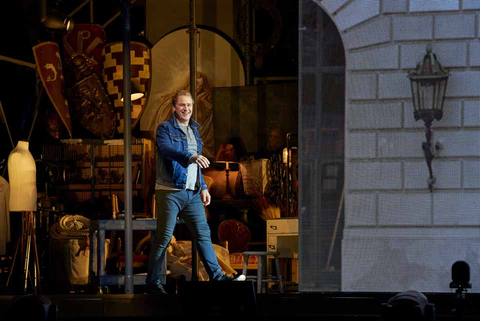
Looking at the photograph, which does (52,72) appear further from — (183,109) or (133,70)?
(183,109)

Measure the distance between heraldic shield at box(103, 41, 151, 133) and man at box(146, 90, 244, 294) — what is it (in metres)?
4.81

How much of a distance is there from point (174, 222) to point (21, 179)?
289 cm

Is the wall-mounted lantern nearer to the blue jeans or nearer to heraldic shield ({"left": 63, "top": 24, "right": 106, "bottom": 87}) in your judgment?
the blue jeans

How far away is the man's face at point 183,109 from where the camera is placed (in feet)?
27.8

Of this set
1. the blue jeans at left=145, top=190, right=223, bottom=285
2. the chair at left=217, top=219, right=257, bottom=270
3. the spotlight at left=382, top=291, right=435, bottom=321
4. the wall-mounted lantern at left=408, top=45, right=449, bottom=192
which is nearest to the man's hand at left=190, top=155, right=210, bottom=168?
the blue jeans at left=145, top=190, right=223, bottom=285

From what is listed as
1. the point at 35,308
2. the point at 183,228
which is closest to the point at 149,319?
the point at 35,308

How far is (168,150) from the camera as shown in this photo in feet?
27.3

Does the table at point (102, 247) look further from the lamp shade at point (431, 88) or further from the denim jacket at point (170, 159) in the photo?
the lamp shade at point (431, 88)

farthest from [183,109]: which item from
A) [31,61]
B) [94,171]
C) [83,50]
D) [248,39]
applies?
[31,61]

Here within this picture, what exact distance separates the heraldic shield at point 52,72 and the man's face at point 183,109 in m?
4.72

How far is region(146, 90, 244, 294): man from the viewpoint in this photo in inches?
334

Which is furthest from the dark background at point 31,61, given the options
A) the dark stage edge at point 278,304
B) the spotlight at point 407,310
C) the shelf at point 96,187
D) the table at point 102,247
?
the spotlight at point 407,310

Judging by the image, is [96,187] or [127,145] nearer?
[127,145]

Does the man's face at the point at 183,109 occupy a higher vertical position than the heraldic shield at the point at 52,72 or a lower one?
lower
